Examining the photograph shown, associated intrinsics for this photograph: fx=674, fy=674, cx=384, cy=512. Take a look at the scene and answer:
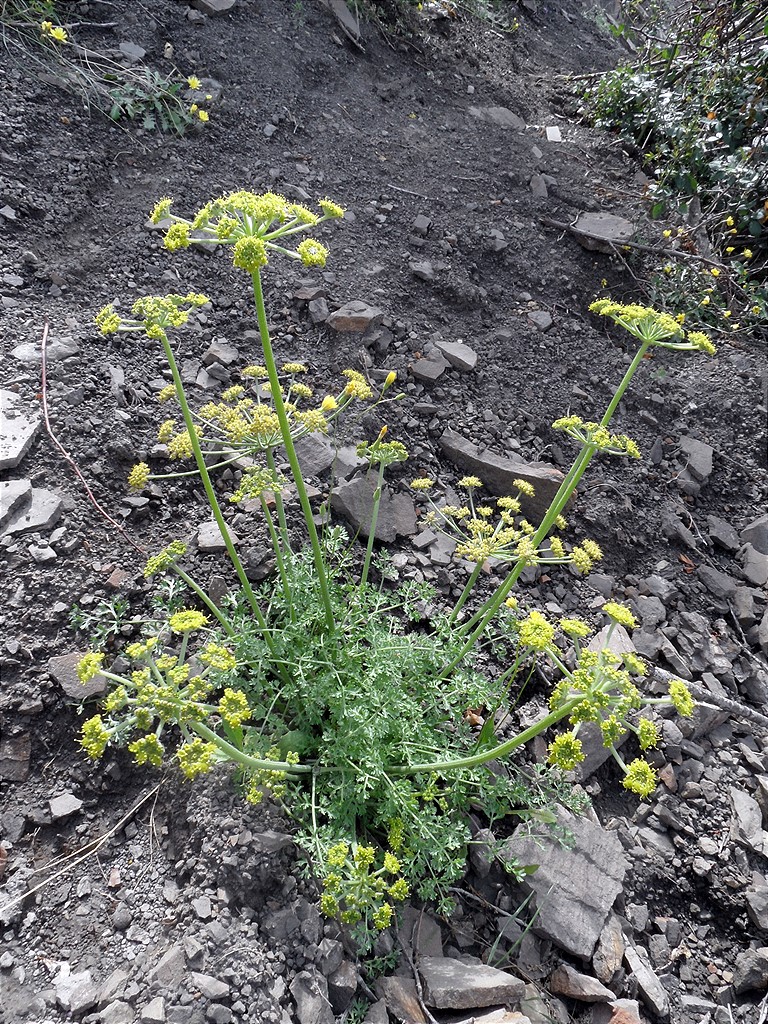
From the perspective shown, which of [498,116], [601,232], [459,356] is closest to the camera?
[459,356]

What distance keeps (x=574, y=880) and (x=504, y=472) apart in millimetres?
2006

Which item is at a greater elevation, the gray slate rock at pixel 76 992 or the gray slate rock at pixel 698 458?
the gray slate rock at pixel 698 458

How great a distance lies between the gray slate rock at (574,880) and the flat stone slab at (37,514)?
91.1 inches

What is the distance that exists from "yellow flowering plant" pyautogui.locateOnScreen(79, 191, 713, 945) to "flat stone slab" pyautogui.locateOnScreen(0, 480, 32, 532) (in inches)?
27.0

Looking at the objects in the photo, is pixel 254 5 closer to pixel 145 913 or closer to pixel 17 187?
pixel 17 187

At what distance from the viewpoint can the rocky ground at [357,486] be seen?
2236 mm

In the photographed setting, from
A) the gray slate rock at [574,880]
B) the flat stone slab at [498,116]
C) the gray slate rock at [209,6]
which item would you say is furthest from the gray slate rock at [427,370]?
the gray slate rock at [209,6]

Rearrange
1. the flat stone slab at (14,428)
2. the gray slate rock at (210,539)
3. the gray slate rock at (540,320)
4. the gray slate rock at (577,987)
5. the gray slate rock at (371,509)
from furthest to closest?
the gray slate rock at (540,320) → the gray slate rock at (371,509) → the gray slate rock at (210,539) → the flat stone slab at (14,428) → the gray slate rock at (577,987)

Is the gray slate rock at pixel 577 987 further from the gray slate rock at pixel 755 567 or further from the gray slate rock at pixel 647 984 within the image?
the gray slate rock at pixel 755 567

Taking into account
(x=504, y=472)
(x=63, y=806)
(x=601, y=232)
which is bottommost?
(x=63, y=806)

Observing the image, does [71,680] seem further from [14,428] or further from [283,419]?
[283,419]

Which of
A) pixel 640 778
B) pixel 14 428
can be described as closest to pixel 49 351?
pixel 14 428

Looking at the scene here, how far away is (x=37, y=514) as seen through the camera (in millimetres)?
2934

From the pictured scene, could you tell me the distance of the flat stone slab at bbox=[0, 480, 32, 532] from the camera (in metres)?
2.88
